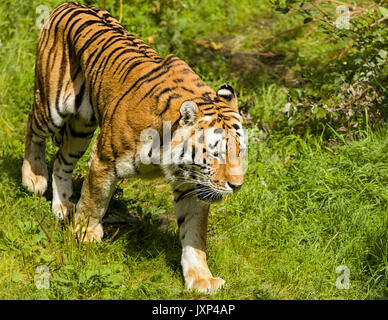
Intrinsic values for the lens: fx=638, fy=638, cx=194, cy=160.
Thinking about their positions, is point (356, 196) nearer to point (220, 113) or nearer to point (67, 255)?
point (220, 113)

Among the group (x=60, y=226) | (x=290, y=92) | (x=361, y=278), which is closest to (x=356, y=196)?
(x=361, y=278)

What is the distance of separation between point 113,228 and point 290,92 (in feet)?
6.36

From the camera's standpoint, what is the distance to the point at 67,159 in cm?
480

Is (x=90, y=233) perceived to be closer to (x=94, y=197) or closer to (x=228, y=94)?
(x=94, y=197)

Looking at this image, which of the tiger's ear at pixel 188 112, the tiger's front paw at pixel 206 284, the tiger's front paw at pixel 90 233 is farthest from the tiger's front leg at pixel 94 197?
the tiger's front paw at pixel 206 284

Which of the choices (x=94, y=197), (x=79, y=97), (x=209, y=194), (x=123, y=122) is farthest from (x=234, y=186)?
(x=79, y=97)

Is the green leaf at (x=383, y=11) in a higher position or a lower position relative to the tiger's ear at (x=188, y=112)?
higher

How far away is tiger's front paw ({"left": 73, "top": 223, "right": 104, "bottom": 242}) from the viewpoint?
415 cm

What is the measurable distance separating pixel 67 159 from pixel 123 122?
1131 millimetres

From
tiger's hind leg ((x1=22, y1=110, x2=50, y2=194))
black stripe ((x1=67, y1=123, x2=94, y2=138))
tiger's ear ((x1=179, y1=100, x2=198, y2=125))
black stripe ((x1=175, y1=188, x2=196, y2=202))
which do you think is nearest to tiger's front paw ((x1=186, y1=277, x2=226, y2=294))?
black stripe ((x1=175, y1=188, x2=196, y2=202))

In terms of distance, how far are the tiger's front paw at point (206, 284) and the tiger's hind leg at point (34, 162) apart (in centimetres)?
160

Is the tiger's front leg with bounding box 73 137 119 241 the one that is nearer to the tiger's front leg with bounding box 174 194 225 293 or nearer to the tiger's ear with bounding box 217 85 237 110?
the tiger's front leg with bounding box 174 194 225 293

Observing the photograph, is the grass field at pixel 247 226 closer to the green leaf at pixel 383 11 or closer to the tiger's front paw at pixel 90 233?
the tiger's front paw at pixel 90 233

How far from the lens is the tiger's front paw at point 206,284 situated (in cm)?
381
